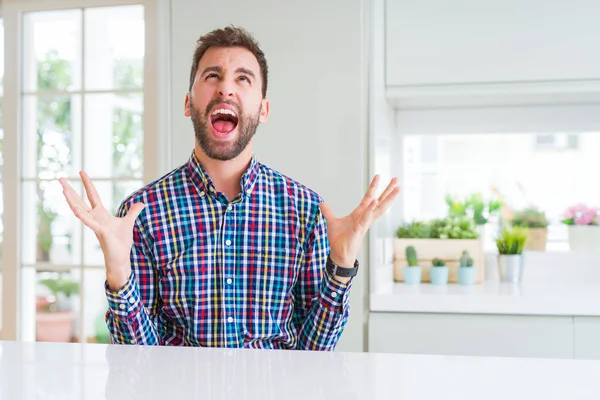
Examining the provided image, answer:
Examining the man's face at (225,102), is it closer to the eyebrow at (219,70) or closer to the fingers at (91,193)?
the eyebrow at (219,70)

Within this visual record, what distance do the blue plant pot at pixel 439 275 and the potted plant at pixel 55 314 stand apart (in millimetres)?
1687

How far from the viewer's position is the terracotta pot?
2.88 m

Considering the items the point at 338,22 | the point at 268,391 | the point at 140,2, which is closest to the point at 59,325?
the point at 140,2

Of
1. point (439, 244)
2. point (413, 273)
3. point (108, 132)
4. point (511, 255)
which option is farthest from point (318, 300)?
point (108, 132)

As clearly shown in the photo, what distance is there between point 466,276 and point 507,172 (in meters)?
0.64

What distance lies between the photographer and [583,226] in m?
2.85

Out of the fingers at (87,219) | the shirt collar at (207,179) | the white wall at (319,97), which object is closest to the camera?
the fingers at (87,219)

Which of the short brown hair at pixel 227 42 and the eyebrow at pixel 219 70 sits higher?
the short brown hair at pixel 227 42

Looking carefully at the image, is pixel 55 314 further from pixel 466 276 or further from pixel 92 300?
pixel 466 276

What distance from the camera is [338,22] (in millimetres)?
2398

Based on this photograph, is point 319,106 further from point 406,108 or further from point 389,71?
point 406,108

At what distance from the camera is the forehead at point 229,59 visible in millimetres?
1506

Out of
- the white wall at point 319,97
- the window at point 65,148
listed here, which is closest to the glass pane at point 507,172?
the white wall at point 319,97

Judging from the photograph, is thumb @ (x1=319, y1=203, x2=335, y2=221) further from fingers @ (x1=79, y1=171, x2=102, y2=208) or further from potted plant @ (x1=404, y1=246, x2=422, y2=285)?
potted plant @ (x1=404, y1=246, x2=422, y2=285)
